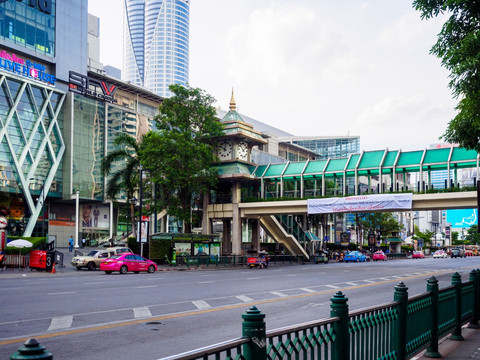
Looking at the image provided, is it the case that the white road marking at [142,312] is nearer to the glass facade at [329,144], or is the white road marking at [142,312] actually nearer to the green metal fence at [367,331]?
the green metal fence at [367,331]

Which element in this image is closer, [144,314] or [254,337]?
[254,337]

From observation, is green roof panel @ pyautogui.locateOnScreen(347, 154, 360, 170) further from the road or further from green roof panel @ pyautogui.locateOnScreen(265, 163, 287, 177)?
the road

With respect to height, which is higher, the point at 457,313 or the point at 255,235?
the point at 255,235

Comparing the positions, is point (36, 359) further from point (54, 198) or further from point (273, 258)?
point (54, 198)

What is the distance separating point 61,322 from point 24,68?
56.2 metres

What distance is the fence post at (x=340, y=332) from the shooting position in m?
5.45

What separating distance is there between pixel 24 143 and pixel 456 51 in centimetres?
5722

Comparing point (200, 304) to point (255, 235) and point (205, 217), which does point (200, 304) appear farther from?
point (255, 235)

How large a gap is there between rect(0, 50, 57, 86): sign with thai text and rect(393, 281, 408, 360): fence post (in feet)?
197

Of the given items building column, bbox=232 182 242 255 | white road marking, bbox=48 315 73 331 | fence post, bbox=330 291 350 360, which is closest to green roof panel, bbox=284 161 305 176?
building column, bbox=232 182 242 255

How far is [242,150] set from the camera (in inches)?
2172

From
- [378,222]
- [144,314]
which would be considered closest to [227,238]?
[378,222]

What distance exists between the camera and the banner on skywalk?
43938 millimetres

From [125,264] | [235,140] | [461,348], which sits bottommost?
[125,264]
